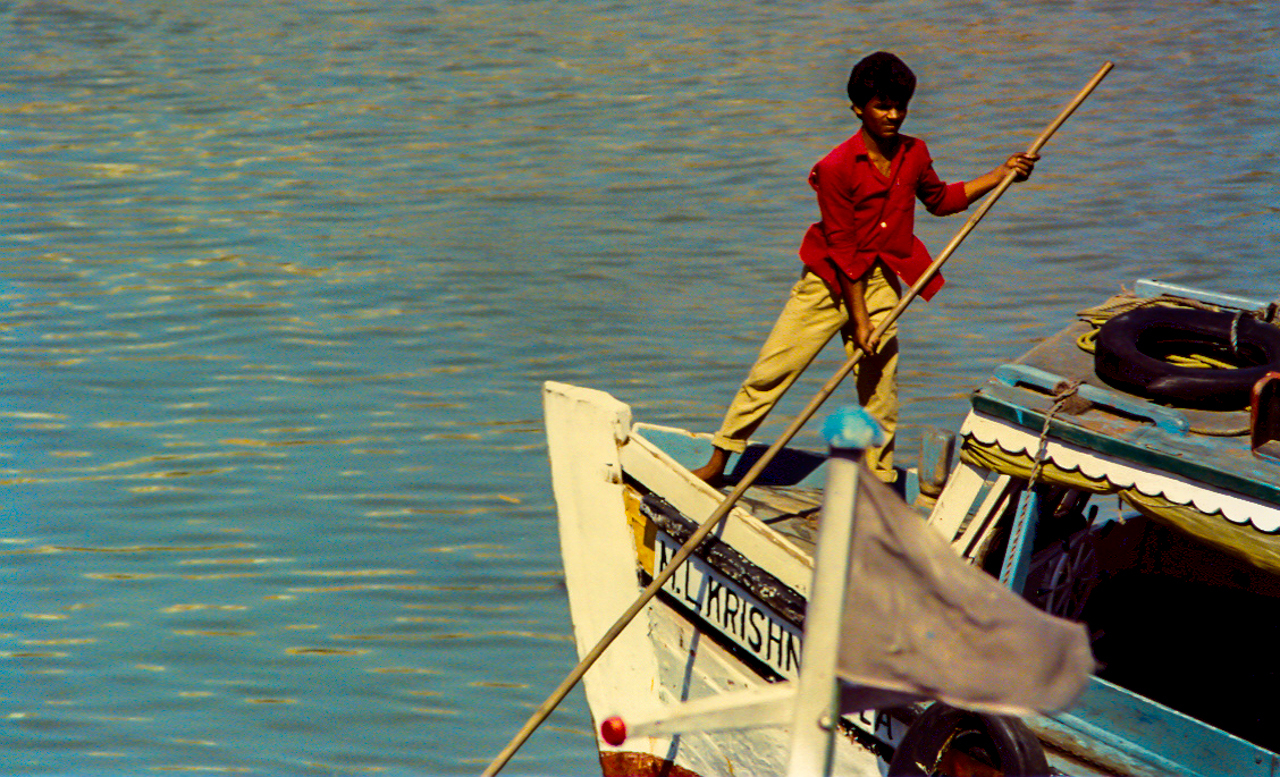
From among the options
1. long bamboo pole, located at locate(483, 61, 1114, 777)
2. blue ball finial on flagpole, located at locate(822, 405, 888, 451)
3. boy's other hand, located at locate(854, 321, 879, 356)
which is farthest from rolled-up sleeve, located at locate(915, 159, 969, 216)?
blue ball finial on flagpole, located at locate(822, 405, 888, 451)

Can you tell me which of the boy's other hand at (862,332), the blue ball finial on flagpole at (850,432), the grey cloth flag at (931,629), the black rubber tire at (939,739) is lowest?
the black rubber tire at (939,739)

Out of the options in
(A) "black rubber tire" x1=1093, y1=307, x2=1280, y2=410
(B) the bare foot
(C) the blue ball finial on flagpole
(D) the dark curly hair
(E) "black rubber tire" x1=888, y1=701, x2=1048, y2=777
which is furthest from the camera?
(B) the bare foot

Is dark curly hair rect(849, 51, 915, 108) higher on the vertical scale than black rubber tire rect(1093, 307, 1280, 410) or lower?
higher

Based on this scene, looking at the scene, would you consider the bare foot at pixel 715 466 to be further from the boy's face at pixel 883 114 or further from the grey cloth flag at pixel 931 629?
the grey cloth flag at pixel 931 629

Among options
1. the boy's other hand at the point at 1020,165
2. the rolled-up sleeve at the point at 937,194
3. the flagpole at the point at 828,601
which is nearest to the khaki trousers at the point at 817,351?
the rolled-up sleeve at the point at 937,194

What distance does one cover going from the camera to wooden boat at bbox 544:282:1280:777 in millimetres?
4273

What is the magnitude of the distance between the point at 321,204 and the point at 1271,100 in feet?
34.3

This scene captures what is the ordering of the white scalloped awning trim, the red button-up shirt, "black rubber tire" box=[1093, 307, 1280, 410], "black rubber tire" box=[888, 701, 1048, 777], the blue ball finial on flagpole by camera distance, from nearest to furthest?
1. the blue ball finial on flagpole
2. the white scalloped awning trim
3. "black rubber tire" box=[888, 701, 1048, 777]
4. "black rubber tire" box=[1093, 307, 1280, 410]
5. the red button-up shirt

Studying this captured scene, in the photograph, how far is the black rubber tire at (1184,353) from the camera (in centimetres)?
445

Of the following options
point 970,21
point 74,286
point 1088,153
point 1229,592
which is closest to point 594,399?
point 1229,592

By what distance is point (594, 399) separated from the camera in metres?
5.08

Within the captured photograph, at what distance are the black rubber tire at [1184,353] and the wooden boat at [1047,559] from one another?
0.04 ft

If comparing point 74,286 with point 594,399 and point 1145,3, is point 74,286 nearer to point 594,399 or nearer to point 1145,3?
point 594,399

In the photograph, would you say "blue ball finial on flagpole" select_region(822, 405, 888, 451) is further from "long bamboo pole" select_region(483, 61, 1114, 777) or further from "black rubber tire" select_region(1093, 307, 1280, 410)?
"black rubber tire" select_region(1093, 307, 1280, 410)
